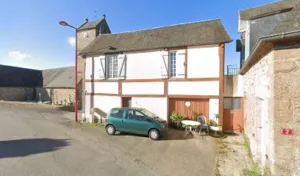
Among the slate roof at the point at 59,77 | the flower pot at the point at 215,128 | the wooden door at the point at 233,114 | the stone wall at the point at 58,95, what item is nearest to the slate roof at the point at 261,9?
the wooden door at the point at 233,114

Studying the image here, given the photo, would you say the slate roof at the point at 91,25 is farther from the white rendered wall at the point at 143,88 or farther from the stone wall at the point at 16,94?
the stone wall at the point at 16,94

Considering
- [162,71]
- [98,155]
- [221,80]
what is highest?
[162,71]

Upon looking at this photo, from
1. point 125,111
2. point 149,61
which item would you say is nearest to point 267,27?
point 149,61

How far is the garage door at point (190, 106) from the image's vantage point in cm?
1066

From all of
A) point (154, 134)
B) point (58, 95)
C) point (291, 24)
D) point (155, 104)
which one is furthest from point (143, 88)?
point (58, 95)

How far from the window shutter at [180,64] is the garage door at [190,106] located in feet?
4.73

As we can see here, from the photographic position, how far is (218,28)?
36.4 ft

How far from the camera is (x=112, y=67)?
1291cm

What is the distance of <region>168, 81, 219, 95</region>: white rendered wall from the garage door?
1.56 ft

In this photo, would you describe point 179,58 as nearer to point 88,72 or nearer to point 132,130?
point 132,130

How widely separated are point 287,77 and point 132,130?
7.09 metres

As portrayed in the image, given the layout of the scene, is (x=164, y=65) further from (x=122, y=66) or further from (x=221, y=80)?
(x=221, y=80)

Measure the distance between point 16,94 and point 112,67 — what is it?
2667 centimetres

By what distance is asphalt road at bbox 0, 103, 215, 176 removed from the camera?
18.1 feet
